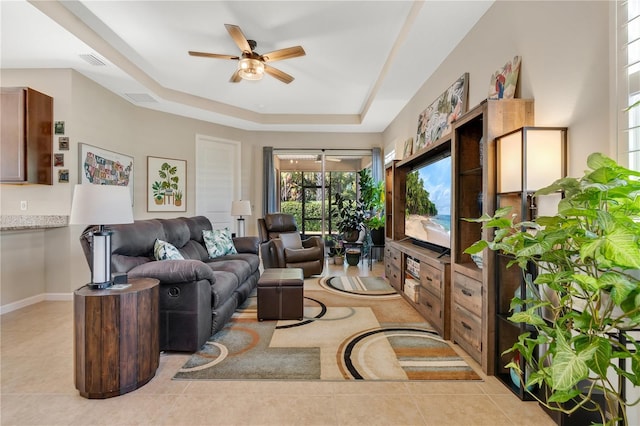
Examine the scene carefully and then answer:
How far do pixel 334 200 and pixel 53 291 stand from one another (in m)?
5.16

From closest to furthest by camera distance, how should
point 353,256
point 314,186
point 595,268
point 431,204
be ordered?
point 595,268 → point 431,204 → point 353,256 → point 314,186

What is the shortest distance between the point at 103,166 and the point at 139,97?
46.9 inches

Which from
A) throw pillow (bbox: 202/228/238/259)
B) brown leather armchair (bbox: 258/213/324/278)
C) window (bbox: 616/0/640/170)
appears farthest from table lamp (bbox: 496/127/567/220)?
brown leather armchair (bbox: 258/213/324/278)

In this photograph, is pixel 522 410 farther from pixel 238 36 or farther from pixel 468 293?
pixel 238 36

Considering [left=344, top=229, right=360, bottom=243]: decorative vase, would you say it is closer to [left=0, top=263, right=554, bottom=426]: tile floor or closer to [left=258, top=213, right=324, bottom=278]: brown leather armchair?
[left=258, top=213, right=324, bottom=278]: brown leather armchair

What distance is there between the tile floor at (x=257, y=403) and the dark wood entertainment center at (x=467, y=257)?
0.31 m

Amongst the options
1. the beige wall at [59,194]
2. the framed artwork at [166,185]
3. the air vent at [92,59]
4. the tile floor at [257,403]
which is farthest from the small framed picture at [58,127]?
the tile floor at [257,403]

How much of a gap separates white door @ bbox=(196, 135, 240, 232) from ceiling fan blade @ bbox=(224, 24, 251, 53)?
319 centimetres

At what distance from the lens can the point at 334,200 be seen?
7.39m

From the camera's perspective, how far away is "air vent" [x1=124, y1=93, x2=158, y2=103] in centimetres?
464

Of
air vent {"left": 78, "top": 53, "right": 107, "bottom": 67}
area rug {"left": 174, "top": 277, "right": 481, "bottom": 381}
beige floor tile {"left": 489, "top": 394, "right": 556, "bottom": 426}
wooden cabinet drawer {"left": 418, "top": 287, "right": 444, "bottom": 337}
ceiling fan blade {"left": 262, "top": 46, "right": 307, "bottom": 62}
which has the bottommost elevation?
beige floor tile {"left": 489, "top": 394, "right": 556, "bottom": 426}

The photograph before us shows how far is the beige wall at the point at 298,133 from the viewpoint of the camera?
5.60 ft

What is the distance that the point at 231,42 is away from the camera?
11.9 feet

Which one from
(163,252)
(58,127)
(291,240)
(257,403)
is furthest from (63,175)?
(257,403)
